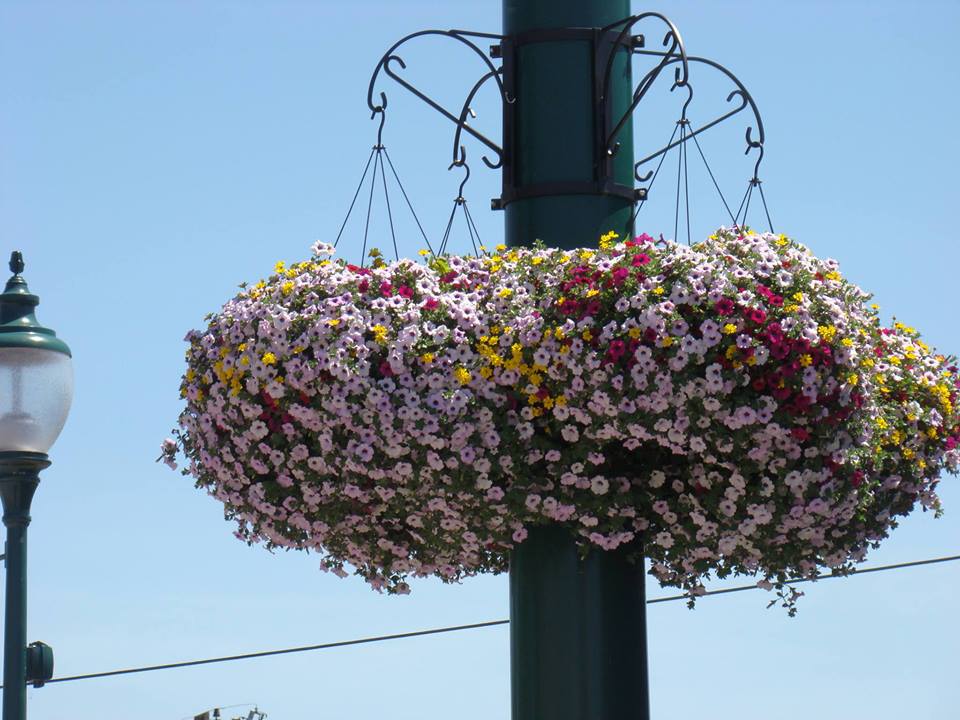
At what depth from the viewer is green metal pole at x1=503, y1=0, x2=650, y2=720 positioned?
7.35m

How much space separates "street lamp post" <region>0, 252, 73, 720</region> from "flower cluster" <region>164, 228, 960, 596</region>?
1.71 ft

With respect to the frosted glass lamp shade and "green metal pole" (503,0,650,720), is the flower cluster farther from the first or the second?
the frosted glass lamp shade

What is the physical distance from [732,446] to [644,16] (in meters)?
1.81

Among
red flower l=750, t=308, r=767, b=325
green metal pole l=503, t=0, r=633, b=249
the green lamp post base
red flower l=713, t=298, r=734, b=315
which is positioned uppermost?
green metal pole l=503, t=0, r=633, b=249

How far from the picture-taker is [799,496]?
6.84m

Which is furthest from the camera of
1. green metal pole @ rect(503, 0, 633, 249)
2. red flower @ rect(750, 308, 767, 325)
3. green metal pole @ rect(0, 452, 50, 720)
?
green metal pole @ rect(503, 0, 633, 249)

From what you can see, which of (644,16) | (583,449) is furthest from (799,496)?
(644,16)

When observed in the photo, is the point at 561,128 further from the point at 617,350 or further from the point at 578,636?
the point at 578,636

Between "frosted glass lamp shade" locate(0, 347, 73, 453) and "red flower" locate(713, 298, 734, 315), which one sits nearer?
"red flower" locate(713, 298, 734, 315)

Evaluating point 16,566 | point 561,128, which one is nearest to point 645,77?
point 561,128

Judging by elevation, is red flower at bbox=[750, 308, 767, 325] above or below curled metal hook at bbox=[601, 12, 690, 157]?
below

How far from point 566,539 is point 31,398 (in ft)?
6.30

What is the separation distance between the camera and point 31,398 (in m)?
7.46

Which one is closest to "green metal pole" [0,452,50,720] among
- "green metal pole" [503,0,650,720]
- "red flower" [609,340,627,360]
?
"green metal pole" [503,0,650,720]
